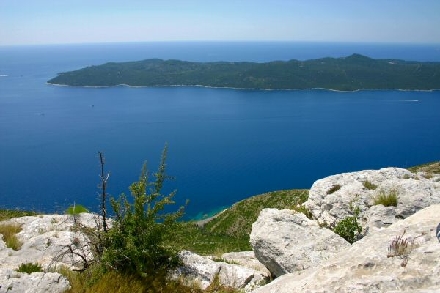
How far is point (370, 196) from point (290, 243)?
3.41m

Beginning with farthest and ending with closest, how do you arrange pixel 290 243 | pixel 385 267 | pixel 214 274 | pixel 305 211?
1. pixel 305 211
2. pixel 290 243
3. pixel 214 274
4. pixel 385 267

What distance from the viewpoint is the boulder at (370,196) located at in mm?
9203

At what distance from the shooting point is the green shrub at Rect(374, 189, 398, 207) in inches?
373

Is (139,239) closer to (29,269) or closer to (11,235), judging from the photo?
(29,269)

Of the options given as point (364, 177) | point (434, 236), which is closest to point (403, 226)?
point (434, 236)

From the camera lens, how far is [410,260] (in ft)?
13.1

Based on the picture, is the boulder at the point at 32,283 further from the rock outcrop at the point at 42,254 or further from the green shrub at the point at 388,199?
the green shrub at the point at 388,199

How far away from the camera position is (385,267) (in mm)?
4020

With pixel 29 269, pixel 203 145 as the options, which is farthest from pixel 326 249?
pixel 203 145

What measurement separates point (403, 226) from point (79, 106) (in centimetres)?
20658

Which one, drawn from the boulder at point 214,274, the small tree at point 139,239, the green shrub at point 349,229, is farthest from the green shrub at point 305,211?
the small tree at point 139,239

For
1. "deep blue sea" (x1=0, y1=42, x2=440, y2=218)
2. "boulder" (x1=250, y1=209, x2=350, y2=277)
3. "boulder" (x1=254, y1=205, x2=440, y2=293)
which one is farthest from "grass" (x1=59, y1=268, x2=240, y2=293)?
"deep blue sea" (x1=0, y1=42, x2=440, y2=218)

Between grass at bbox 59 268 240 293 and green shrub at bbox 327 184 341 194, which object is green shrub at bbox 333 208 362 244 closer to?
green shrub at bbox 327 184 341 194

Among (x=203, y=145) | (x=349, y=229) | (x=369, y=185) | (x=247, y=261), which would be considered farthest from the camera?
(x=203, y=145)
